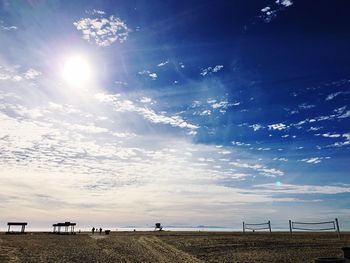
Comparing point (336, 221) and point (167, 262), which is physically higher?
point (336, 221)

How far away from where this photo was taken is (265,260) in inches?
776

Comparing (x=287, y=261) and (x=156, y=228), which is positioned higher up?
(x=156, y=228)

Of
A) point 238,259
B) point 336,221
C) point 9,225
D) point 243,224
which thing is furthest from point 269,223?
point 9,225

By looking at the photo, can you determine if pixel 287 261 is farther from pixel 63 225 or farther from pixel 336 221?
pixel 63 225

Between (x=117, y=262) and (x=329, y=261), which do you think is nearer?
(x=329, y=261)

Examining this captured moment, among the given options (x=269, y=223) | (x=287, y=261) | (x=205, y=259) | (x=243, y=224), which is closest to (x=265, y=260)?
(x=287, y=261)

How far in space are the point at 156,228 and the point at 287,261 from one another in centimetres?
7222

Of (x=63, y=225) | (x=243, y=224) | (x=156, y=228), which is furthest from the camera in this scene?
(x=156, y=228)

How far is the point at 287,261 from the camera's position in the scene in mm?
18953

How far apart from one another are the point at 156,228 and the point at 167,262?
71.0 meters

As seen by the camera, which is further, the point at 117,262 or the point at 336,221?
the point at 336,221


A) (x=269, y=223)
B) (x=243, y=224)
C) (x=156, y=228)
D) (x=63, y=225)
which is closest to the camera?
(x=269, y=223)

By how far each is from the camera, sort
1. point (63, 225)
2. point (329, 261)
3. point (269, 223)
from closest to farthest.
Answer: point (329, 261) < point (269, 223) < point (63, 225)

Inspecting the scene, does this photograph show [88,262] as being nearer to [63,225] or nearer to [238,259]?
[238,259]
